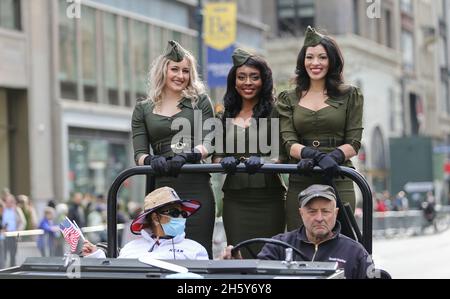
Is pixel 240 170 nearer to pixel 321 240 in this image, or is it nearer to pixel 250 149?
pixel 321 240

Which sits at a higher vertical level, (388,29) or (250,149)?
(388,29)

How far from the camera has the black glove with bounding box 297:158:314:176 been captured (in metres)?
5.87

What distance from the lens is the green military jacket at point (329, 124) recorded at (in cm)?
659

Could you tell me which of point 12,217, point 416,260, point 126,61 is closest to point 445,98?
point 126,61

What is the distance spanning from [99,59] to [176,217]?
87.1ft

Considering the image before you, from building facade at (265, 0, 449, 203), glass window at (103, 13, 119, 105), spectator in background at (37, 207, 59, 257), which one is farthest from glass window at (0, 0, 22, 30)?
building facade at (265, 0, 449, 203)

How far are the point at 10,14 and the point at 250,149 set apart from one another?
2266 centimetres

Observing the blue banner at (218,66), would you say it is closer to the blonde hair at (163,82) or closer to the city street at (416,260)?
the city street at (416,260)

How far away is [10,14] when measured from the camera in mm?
28406

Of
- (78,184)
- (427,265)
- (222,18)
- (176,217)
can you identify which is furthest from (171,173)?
(78,184)

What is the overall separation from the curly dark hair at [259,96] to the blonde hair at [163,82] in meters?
0.21

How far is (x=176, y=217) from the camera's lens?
5918 mm

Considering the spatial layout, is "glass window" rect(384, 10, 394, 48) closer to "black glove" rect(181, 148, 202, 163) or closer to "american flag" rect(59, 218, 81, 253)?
"black glove" rect(181, 148, 202, 163)
